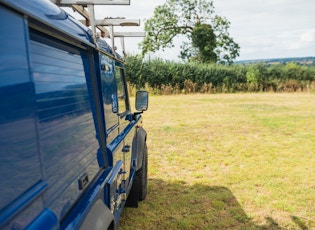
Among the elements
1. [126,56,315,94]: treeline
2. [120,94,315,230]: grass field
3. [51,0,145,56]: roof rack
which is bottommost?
[120,94,315,230]: grass field

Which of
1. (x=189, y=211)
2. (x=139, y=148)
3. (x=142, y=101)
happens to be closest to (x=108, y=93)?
(x=139, y=148)

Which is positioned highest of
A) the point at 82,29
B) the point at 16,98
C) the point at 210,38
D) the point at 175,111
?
the point at 210,38

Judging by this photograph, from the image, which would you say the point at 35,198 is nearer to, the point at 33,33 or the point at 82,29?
the point at 33,33

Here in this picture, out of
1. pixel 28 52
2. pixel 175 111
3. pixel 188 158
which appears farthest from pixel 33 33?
pixel 175 111

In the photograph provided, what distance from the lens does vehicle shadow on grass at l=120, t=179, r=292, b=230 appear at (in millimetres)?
3734

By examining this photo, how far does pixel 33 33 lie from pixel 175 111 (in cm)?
1261

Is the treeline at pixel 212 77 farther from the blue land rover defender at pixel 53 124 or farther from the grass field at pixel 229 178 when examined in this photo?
the blue land rover defender at pixel 53 124

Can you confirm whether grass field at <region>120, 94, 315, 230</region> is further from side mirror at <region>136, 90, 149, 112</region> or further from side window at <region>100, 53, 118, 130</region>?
side window at <region>100, 53, 118, 130</region>

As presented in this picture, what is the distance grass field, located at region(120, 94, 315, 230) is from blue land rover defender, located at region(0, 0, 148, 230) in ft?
5.97

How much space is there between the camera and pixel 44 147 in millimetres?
1310

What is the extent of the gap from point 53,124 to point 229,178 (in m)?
4.30

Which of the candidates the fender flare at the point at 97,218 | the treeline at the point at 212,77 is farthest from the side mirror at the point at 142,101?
the treeline at the point at 212,77

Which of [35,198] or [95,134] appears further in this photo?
[95,134]

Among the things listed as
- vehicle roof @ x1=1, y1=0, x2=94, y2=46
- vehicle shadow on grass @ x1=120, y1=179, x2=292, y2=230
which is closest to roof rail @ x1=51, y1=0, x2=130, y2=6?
vehicle roof @ x1=1, y1=0, x2=94, y2=46
